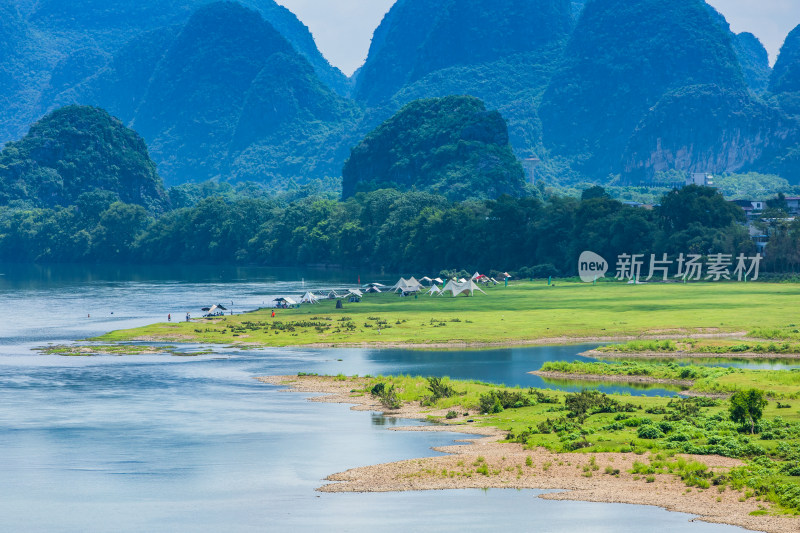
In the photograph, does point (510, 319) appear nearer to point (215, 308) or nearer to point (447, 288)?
point (215, 308)

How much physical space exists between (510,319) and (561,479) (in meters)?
65.9

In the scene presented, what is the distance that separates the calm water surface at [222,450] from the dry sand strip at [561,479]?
973 millimetres

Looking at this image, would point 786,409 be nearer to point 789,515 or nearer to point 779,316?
point 789,515

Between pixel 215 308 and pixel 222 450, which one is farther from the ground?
pixel 215 308

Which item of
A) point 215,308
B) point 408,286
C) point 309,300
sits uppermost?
point 408,286

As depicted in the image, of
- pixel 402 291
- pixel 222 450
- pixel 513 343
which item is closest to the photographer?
pixel 222 450

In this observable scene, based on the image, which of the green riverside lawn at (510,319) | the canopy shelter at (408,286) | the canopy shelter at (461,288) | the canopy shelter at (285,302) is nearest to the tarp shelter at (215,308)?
the green riverside lawn at (510,319)

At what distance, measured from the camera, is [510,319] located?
115 m

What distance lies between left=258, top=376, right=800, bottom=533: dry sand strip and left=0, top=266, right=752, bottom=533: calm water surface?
3.19ft

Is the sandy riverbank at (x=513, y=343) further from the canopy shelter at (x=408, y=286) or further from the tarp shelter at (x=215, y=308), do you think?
the canopy shelter at (x=408, y=286)

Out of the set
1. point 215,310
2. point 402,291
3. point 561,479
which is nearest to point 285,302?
point 215,310

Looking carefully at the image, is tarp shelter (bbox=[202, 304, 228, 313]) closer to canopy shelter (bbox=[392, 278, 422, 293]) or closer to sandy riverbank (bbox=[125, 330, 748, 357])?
sandy riverbank (bbox=[125, 330, 748, 357])

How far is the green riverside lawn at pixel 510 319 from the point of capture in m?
103

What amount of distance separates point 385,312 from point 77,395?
5412 centimetres
